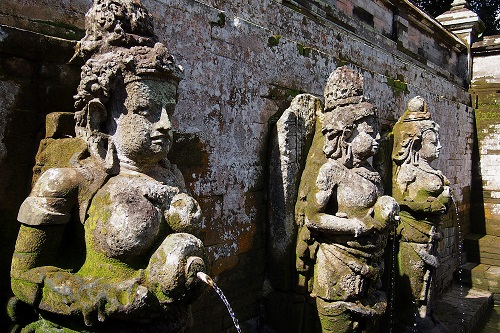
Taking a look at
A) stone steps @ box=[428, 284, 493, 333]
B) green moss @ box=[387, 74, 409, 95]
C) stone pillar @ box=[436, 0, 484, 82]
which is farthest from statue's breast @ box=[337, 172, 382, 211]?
stone pillar @ box=[436, 0, 484, 82]

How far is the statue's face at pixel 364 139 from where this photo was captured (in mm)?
3816

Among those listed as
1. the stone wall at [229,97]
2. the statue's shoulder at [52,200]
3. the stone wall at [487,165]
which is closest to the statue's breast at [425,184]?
the stone wall at [229,97]

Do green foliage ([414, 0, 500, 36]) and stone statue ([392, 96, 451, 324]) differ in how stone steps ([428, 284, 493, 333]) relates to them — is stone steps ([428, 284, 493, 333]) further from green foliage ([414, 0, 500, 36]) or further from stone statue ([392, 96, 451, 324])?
green foliage ([414, 0, 500, 36])

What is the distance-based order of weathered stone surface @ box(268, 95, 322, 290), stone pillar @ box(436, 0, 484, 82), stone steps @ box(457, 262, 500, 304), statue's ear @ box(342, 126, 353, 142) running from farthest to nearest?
stone pillar @ box(436, 0, 484, 82) → stone steps @ box(457, 262, 500, 304) → weathered stone surface @ box(268, 95, 322, 290) → statue's ear @ box(342, 126, 353, 142)

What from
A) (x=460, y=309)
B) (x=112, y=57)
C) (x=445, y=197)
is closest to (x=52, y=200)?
(x=112, y=57)

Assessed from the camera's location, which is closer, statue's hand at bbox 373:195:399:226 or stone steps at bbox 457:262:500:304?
statue's hand at bbox 373:195:399:226

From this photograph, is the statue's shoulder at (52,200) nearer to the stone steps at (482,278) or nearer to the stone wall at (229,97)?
the stone wall at (229,97)

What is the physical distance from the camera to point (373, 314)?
3.86 metres

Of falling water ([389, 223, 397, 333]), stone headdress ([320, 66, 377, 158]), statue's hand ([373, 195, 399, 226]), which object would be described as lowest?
falling water ([389, 223, 397, 333])

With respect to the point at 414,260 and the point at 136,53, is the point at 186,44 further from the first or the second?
the point at 414,260

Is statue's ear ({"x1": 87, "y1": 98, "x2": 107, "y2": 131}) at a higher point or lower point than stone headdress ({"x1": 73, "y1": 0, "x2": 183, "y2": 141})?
lower

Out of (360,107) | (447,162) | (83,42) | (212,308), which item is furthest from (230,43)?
(447,162)

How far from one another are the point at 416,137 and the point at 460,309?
3211 mm

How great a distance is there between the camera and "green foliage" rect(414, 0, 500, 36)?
19703 mm
